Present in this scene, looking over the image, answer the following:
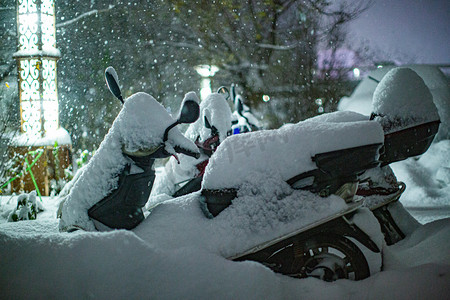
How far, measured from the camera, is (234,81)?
14.0 m

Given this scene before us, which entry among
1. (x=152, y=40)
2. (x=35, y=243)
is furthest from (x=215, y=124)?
(x=152, y=40)

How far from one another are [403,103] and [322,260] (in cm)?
146

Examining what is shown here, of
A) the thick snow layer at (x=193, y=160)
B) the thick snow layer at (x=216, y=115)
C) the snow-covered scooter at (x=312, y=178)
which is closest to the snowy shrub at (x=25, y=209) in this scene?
the thick snow layer at (x=193, y=160)

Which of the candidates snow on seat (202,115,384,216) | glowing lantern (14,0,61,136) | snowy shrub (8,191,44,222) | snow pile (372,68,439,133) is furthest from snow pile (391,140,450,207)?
glowing lantern (14,0,61,136)

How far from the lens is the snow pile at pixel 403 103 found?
9.08ft

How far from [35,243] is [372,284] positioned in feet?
5.82

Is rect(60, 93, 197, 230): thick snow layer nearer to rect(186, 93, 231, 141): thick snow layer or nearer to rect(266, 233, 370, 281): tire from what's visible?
rect(266, 233, 370, 281): tire

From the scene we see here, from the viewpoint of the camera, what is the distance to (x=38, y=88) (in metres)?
8.02

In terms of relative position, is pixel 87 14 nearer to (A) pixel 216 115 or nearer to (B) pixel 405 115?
(A) pixel 216 115

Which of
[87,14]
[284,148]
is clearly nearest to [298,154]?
[284,148]

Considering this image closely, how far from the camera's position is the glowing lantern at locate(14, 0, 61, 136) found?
25.8ft

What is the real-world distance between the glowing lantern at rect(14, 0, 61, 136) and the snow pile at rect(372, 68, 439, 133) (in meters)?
7.20

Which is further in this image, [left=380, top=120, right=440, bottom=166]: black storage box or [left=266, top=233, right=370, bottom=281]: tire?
[left=380, top=120, right=440, bottom=166]: black storage box

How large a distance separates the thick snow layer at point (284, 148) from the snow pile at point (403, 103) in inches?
31.9
